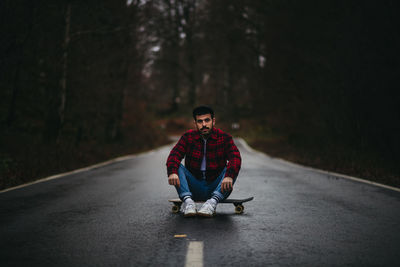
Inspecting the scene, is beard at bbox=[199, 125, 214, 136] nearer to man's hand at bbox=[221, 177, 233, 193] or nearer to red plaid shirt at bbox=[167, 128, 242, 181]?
red plaid shirt at bbox=[167, 128, 242, 181]

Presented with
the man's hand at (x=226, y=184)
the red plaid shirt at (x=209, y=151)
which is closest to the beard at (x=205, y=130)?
the red plaid shirt at (x=209, y=151)

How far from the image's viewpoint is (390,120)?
Answer: 13453 mm

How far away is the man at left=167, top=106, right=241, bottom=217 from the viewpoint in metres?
5.98

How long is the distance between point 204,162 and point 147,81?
21782mm

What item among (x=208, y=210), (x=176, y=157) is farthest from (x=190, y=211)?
(x=176, y=157)

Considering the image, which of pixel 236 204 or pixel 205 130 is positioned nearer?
pixel 205 130

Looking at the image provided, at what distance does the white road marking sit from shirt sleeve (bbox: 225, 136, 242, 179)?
153cm

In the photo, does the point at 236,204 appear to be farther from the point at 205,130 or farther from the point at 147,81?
the point at 147,81

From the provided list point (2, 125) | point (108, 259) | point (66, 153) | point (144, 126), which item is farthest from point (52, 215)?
point (144, 126)

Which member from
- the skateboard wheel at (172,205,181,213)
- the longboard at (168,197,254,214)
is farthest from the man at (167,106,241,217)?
the skateboard wheel at (172,205,181,213)

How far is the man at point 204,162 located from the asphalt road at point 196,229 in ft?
1.25

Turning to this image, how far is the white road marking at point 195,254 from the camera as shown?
3854 mm

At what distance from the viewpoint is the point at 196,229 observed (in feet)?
17.2

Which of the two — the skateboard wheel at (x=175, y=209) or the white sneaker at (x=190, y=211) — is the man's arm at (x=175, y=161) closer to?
the white sneaker at (x=190, y=211)
